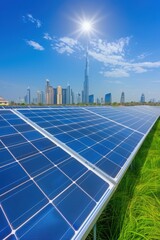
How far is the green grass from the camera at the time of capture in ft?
12.3

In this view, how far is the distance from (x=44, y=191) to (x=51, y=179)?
36cm

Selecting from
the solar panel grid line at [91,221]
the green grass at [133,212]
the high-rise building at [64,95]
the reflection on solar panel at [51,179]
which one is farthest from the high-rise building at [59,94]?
the solar panel grid line at [91,221]

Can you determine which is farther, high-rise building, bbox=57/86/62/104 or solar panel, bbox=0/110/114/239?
high-rise building, bbox=57/86/62/104

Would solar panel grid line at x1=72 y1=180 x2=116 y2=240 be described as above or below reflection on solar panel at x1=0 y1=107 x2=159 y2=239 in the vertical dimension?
below

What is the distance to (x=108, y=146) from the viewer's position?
18.3 feet

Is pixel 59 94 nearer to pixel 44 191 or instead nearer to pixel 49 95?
pixel 49 95

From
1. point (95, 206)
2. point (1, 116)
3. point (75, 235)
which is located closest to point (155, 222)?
point (95, 206)

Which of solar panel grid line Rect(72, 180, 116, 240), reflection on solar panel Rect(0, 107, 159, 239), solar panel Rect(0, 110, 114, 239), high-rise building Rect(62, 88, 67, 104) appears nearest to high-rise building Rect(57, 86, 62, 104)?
high-rise building Rect(62, 88, 67, 104)

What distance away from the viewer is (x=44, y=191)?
9.24ft

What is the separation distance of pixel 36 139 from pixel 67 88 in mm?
160373

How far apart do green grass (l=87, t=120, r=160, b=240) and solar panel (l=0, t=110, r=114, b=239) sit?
121 centimetres

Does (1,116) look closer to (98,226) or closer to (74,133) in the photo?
(74,133)

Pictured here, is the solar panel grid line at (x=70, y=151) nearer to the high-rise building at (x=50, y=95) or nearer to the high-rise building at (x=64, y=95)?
the high-rise building at (x=50, y=95)

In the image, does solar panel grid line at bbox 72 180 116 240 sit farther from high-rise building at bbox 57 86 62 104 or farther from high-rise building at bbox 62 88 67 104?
high-rise building at bbox 62 88 67 104
